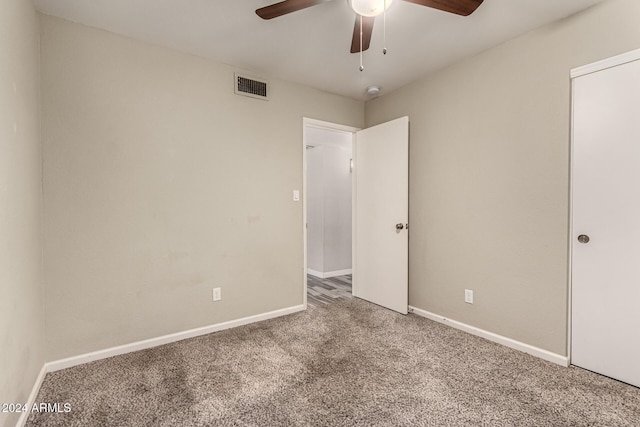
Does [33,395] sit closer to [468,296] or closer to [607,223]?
[468,296]

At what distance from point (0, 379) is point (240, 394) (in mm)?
1094

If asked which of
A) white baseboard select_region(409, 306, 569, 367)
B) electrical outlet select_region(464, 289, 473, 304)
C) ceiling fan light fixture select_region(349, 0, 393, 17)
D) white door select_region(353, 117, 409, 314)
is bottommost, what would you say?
white baseboard select_region(409, 306, 569, 367)

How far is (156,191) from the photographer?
2494mm

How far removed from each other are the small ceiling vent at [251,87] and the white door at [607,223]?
2487 mm

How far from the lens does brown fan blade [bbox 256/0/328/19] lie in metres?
1.62

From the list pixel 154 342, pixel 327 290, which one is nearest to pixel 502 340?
pixel 327 290

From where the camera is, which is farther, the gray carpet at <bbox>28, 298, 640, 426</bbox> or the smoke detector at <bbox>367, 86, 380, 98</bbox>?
the smoke detector at <bbox>367, 86, 380, 98</bbox>

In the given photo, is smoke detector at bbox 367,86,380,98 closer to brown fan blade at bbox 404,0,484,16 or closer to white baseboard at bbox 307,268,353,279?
brown fan blade at bbox 404,0,484,16

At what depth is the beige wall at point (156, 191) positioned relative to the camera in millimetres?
2154

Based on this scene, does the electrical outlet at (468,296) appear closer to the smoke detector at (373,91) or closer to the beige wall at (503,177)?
the beige wall at (503,177)

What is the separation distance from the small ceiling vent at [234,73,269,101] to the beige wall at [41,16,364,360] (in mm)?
66

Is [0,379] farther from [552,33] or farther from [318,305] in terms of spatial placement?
[552,33]

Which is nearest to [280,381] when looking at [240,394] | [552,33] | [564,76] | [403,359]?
[240,394]

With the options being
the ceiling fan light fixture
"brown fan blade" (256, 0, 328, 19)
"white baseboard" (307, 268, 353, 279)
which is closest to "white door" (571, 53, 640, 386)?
the ceiling fan light fixture
